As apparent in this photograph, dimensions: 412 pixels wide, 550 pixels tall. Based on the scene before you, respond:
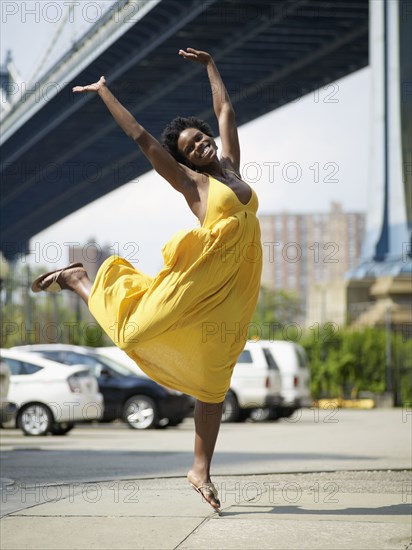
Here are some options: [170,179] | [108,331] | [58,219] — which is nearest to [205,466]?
[108,331]

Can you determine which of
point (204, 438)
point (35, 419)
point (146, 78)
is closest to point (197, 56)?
point (204, 438)

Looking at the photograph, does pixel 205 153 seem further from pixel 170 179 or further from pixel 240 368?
pixel 240 368

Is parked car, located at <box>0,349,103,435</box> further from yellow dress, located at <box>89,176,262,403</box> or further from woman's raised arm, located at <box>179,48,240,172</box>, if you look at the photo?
yellow dress, located at <box>89,176,262,403</box>

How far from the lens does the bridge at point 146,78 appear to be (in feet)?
156

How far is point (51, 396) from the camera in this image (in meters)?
17.6

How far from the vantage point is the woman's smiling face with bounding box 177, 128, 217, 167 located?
626cm

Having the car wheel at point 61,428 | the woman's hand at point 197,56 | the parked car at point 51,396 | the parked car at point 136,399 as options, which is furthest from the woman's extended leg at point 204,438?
the parked car at point 136,399

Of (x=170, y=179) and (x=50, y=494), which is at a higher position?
(x=170, y=179)

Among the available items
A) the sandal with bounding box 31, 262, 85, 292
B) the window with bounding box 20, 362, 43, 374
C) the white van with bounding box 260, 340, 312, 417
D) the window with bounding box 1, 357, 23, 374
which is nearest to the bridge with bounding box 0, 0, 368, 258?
the white van with bounding box 260, 340, 312, 417

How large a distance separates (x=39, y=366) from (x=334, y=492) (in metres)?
10.8

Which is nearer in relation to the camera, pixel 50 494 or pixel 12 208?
pixel 50 494

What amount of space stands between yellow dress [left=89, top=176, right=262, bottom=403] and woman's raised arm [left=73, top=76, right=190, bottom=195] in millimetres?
161

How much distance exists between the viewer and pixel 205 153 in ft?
20.5

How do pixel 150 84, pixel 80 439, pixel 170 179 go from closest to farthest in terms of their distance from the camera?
pixel 170 179, pixel 80 439, pixel 150 84
